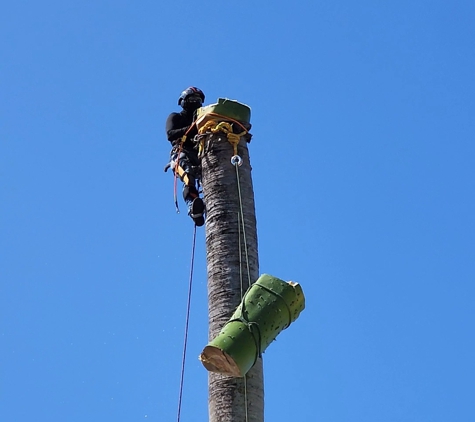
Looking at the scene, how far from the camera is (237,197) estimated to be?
5.54m

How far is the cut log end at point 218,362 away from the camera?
4.61 m

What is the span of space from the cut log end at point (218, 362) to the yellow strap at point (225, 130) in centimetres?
153

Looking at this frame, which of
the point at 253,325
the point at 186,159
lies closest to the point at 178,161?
the point at 186,159

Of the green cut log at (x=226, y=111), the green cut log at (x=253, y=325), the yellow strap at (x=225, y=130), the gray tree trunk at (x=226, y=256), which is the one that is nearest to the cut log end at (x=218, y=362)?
the green cut log at (x=253, y=325)

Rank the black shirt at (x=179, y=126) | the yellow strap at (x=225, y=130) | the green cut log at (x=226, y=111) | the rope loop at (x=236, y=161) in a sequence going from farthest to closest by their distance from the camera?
the black shirt at (x=179, y=126)
the green cut log at (x=226, y=111)
the yellow strap at (x=225, y=130)
the rope loop at (x=236, y=161)

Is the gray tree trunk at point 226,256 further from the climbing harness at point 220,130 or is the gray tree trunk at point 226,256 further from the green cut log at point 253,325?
the green cut log at point 253,325

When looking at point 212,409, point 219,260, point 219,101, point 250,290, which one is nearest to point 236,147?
point 219,101

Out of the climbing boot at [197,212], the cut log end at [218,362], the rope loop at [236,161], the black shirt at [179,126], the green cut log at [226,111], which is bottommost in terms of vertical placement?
the cut log end at [218,362]

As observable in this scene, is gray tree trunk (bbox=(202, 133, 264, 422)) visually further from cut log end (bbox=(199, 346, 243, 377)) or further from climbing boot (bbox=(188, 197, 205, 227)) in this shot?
climbing boot (bbox=(188, 197, 205, 227))

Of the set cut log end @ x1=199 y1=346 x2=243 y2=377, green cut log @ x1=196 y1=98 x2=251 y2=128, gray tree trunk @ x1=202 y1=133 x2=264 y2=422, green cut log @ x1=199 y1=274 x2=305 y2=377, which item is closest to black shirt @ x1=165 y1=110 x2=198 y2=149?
green cut log @ x1=196 y1=98 x2=251 y2=128

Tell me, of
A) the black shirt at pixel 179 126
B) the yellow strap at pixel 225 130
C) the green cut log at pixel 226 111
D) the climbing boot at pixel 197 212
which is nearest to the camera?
the yellow strap at pixel 225 130

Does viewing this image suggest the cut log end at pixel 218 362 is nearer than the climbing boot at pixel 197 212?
Yes

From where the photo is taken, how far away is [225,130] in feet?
19.3

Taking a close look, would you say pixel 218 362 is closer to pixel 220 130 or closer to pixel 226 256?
pixel 226 256
